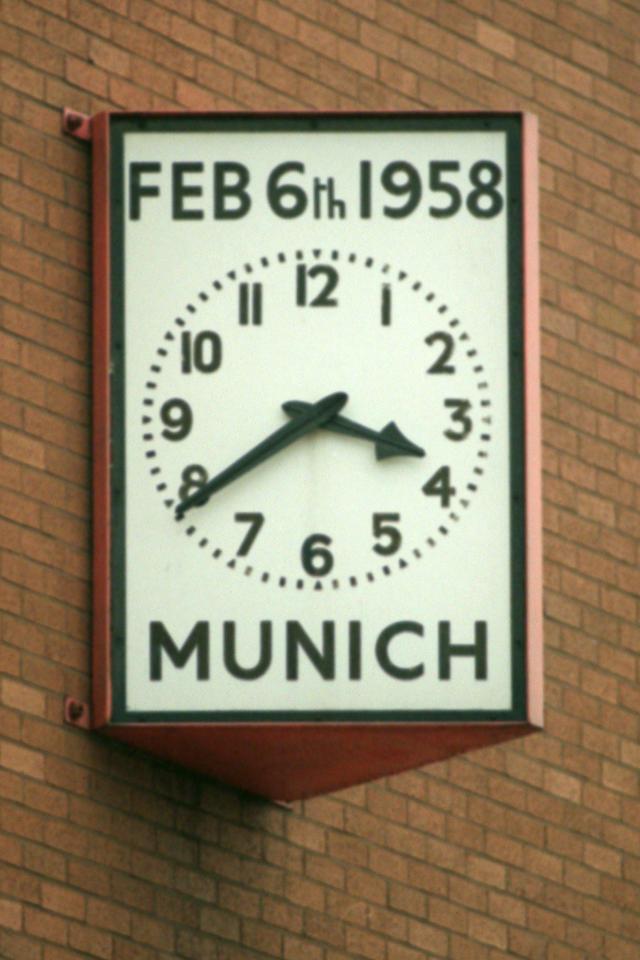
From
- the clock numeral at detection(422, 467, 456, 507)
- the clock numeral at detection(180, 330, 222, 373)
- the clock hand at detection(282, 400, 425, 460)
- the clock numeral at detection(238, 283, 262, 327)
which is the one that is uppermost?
the clock numeral at detection(238, 283, 262, 327)

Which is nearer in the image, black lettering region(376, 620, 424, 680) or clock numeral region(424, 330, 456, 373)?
black lettering region(376, 620, 424, 680)

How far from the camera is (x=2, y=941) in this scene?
952 cm

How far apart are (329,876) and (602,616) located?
4.83 ft

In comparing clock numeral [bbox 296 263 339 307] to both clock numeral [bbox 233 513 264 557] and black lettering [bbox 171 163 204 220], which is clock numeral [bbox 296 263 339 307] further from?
clock numeral [bbox 233 513 264 557]

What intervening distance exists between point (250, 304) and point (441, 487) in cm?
69

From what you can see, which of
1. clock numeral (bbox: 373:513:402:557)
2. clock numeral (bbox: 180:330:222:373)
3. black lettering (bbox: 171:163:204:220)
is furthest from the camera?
black lettering (bbox: 171:163:204:220)

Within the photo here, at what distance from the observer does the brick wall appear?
9.82 meters

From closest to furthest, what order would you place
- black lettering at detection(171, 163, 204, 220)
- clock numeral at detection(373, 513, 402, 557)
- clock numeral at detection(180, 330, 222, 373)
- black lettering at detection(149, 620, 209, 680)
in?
1. black lettering at detection(149, 620, 209, 680)
2. clock numeral at detection(373, 513, 402, 557)
3. clock numeral at detection(180, 330, 222, 373)
4. black lettering at detection(171, 163, 204, 220)

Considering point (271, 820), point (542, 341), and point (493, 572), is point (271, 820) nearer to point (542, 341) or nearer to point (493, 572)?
point (493, 572)

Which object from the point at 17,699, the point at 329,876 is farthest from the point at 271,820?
the point at 17,699

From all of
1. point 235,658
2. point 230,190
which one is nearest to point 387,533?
point 235,658

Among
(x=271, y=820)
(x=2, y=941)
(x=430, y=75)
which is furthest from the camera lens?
(x=430, y=75)

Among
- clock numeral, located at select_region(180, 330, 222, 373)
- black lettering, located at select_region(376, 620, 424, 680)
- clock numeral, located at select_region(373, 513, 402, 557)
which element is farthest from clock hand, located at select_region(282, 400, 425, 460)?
black lettering, located at select_region(376, 620, 424, 680)

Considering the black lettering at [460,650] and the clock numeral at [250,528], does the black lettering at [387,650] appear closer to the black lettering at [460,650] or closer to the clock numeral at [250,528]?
the black lettering at [460,650]
